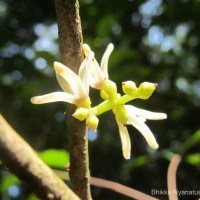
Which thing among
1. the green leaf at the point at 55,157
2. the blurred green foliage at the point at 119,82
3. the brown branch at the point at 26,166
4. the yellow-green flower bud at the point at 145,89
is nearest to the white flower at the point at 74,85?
the yellow-green flower bud at the point at 145,89

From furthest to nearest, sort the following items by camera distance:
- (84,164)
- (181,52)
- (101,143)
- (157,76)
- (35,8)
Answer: (181,52) < (35,8) < (101,143) < (157,76) < (84,164)

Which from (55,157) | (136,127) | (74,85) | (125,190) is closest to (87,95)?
(74,85)

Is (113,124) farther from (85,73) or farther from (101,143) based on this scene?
(85,73)

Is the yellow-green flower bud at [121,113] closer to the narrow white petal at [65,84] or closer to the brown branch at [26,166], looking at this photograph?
the narrow white petal at [65,84]

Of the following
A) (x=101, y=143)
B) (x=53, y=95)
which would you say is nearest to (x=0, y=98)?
(x=101, y=143)

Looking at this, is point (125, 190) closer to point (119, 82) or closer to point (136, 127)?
point (136, 127)

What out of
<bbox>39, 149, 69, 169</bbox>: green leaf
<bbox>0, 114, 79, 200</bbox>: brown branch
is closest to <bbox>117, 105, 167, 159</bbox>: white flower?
<bbox>0, 114, 79, 200</bbox>: brown branch
